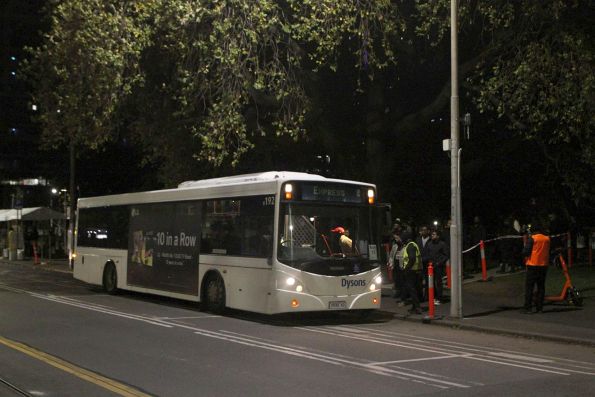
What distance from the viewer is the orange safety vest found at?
14039 millimetres

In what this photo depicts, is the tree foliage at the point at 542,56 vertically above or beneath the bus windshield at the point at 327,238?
above

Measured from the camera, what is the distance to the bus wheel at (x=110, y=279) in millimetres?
19469

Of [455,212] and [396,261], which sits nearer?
[455,212]

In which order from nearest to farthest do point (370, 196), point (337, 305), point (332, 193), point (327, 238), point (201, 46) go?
point (337, 305), point (327, 238), point (332, 193), point (370, 196), point (201, 46)

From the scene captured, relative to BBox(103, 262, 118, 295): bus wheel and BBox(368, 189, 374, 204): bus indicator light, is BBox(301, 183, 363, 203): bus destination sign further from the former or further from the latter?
BBox(103, 262, 118, 295): bus wheel

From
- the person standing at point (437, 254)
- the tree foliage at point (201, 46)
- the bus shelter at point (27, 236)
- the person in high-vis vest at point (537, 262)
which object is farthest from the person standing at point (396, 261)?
the bus shelter at point (27, 236)

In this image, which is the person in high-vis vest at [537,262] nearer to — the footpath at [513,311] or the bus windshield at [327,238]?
the footpath at [513,311]

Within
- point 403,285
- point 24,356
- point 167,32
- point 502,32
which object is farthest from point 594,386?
point 167,32

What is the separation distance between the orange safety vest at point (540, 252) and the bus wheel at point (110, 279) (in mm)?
11364

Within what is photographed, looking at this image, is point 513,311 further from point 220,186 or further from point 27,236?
point 27,236

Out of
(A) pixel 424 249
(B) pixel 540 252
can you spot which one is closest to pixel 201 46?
(A) pixel 424 249

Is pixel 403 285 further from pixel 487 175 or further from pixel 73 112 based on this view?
pixel 487 175

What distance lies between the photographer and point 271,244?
43.5 feet

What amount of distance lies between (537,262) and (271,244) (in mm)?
5535
